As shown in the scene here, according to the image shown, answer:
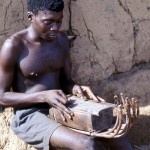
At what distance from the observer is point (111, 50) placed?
3.59 m

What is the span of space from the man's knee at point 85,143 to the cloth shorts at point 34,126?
0.52ft

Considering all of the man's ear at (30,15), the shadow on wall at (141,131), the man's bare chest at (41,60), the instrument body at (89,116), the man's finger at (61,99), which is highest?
the man's ear at (30,15)

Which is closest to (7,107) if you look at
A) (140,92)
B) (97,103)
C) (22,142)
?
(22,142)

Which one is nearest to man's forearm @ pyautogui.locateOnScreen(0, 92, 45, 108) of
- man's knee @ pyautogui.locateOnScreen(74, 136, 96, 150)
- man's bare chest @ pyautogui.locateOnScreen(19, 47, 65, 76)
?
man's bare chest @ pyautogui.locateOnScreen(19, 47, 65, 76)

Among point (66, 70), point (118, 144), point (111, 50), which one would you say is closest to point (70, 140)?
point (118, 144)

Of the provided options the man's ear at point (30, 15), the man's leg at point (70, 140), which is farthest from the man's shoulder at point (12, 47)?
the man's leg at point (70, 140)

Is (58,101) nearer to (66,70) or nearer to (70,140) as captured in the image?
(70,140)

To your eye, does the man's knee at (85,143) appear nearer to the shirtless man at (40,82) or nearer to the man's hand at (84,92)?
the shirtless man at (40,82)

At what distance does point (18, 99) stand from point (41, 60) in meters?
0.27

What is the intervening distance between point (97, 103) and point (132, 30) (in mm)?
928

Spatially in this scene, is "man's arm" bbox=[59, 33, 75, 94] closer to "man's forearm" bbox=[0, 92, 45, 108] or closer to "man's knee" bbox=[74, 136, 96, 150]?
"man's forearm" bbox=[0, 92, 45, 108]

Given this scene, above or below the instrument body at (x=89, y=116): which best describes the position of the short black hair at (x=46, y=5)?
above

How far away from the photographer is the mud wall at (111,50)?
11.3 ft

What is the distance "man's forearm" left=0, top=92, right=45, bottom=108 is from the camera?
2.99 metres
